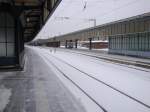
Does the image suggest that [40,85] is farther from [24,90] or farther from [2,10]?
[2,10]

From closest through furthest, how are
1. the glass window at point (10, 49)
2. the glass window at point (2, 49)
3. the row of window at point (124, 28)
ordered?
the glass window at point (2, 49)
the glass window at point (10, 49)
the row of window at point (124, 28)

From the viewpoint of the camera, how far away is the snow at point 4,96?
10750mm

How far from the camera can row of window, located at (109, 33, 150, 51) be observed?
42.0 meters

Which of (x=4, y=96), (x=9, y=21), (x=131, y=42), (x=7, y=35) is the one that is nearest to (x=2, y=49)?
(x=7, y=35)

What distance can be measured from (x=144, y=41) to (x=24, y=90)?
30800mm

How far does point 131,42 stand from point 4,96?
36861 millimetres

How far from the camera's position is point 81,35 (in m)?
81.4

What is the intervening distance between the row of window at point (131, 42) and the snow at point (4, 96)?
2967 cm

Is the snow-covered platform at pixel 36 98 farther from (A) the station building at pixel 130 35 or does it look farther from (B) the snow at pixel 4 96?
(A) the station building at pixel 130 35

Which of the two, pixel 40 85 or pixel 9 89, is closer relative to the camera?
pixel 9 89

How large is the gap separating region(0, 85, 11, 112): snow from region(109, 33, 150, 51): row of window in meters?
29.7

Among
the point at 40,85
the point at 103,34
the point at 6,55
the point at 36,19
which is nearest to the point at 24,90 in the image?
the point at 40,85

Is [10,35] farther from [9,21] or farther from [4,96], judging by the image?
[4,96]

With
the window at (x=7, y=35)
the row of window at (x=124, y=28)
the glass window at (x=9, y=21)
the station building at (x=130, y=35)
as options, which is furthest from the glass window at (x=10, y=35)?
the row of window at (x=124, y=28)
